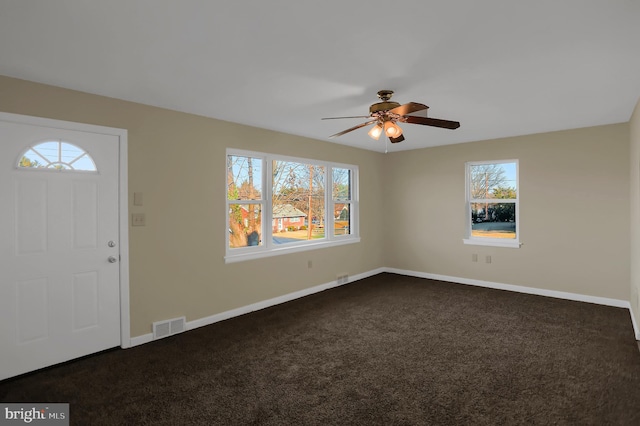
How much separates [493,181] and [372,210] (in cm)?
203

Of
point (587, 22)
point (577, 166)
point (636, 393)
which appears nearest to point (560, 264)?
point (577, 166)

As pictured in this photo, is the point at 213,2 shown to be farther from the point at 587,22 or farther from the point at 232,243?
the point at 232,243

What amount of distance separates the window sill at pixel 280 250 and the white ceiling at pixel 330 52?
1723mm

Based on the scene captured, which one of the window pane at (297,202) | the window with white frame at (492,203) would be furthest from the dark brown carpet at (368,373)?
the window with white frame at (492,203)

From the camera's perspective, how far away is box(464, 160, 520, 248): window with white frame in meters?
5.45

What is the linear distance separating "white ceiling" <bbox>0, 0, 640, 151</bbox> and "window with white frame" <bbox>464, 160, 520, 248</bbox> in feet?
5.83

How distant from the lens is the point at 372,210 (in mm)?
6539

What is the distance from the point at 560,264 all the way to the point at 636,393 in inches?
107

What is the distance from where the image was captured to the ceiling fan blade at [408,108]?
106 inches

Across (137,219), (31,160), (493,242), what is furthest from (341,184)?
(31,160)

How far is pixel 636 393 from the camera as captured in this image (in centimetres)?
256

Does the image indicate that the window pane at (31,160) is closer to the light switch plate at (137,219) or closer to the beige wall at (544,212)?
the light switch plate at (137,219)

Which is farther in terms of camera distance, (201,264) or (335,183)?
(335,183)

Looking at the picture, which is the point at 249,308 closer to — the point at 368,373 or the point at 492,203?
the point at 368,373
